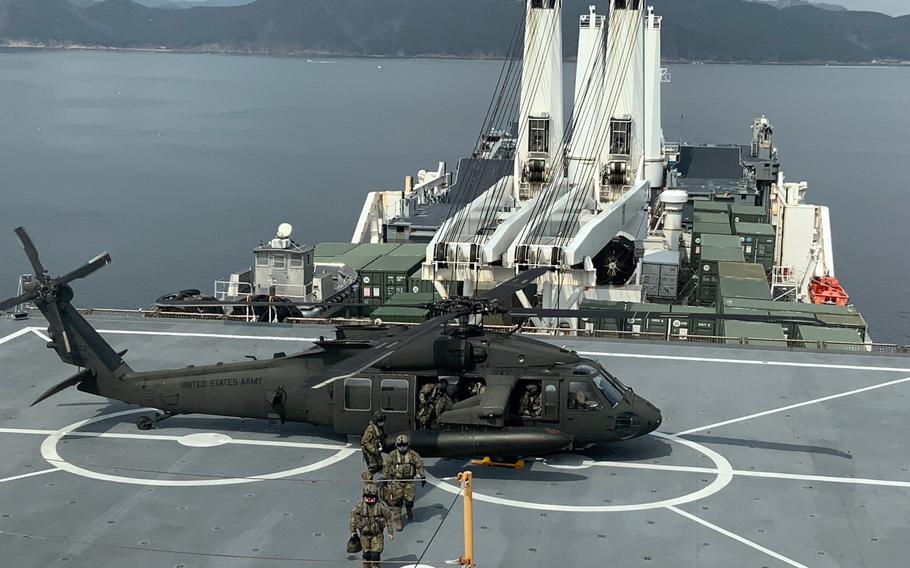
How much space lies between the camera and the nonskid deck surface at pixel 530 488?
15000 mm

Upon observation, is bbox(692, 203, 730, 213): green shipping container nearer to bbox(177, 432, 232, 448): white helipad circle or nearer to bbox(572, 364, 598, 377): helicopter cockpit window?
bbox(572, 364, 598, 377): helicopter cockpit window

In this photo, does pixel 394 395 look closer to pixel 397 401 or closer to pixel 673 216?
pixel 397 401

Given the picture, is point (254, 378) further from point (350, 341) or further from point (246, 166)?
point (246, 166)

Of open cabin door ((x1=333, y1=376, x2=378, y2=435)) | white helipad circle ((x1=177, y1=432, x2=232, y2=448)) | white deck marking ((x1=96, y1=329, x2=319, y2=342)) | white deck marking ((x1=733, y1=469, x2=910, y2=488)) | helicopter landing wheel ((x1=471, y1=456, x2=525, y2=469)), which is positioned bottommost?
white deck marking ((x1=733, y1=469, x2=910, y2=488))

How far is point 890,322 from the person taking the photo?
232 ft

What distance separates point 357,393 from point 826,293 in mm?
37994

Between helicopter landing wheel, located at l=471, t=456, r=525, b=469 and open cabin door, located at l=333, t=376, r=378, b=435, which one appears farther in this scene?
open cabin door, located at l=333, t=376, r=378, b=435

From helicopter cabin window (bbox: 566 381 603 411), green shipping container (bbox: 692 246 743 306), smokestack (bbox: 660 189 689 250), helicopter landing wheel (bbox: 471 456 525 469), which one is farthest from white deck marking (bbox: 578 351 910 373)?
smokestack (bbox: 660 189 689 250)

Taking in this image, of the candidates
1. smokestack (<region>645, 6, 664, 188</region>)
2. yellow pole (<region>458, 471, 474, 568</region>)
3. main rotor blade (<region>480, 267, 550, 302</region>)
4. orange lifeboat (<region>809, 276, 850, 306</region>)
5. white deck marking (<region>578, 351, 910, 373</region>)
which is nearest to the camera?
yellow pole (<region>458, 471, 474, 568</region>)

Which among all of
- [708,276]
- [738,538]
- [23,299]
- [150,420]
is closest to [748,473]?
[738,538]

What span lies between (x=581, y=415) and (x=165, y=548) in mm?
7127

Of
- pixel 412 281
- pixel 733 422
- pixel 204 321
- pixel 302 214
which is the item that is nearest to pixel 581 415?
pixel 733 422

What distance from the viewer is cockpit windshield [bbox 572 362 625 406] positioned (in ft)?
59.1

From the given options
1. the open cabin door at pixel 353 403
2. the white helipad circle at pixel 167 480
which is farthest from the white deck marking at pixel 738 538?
the white helipad circle at pixel 167 480
